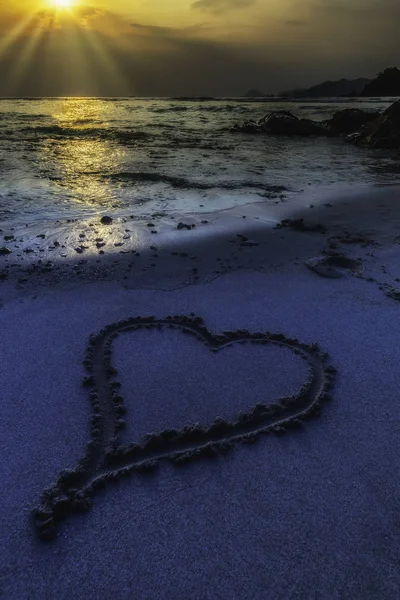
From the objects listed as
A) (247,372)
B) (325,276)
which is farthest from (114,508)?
(325,276)

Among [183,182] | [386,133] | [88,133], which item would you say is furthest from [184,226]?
[88,133]

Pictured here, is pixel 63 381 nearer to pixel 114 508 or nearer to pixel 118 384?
pixel 118 384

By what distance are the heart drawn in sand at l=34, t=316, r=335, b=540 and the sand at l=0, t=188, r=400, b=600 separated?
5 centimetres

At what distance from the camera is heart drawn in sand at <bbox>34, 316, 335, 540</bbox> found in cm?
209

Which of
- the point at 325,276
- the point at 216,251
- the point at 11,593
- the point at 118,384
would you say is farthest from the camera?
the point at 216,251

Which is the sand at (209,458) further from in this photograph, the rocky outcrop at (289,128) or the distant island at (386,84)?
the distant island at (386,84)

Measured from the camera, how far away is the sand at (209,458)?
1.80 m

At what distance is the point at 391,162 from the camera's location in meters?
11.6

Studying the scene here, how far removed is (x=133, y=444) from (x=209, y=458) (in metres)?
0.42

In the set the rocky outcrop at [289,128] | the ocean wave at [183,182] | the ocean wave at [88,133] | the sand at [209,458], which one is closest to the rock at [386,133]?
the rocky outcrop at [289,128]

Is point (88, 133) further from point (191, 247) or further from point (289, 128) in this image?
point (191, 247)

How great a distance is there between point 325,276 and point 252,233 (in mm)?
1513

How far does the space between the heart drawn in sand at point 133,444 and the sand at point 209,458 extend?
5 centimetres

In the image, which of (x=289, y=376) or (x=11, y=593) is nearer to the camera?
(x=11, y=593)
